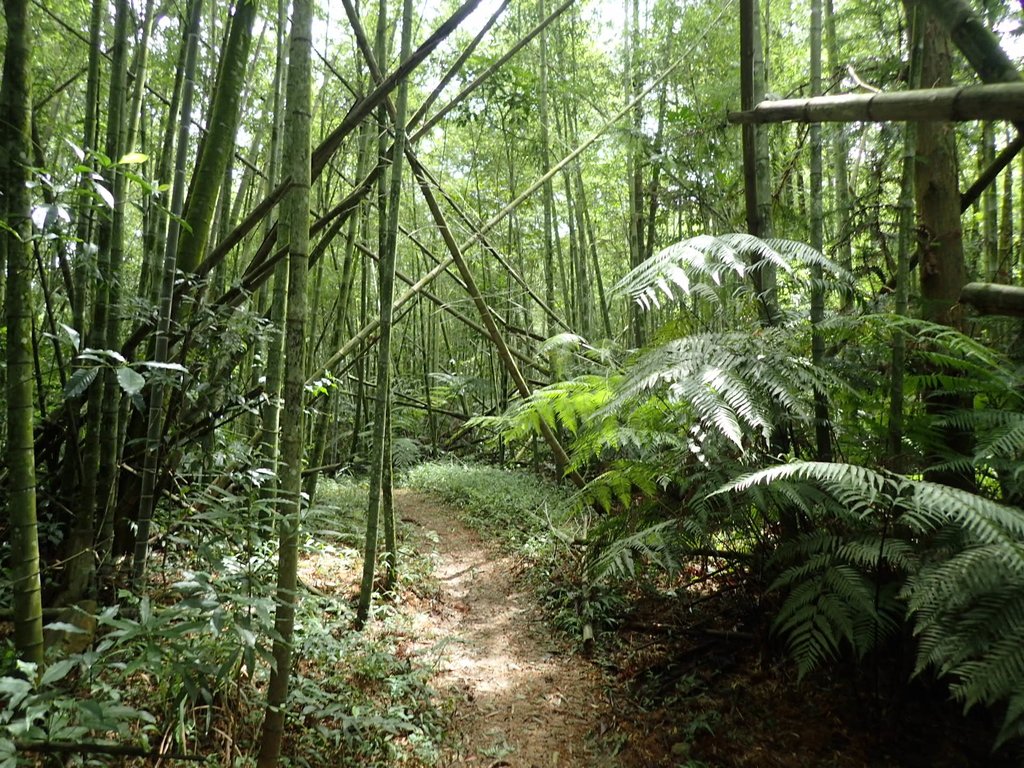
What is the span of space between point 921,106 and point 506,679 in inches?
121

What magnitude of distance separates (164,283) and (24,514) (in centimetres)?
125

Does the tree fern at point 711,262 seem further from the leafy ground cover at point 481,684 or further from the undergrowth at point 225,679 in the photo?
the undergrowth at point 225,679

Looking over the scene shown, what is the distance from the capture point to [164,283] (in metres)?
2.60

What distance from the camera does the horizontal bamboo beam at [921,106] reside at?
1.06m

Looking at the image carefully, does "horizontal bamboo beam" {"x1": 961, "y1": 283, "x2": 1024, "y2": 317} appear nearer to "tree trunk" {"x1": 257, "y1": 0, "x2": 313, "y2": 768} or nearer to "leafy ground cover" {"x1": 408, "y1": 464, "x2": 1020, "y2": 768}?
"leafy ground cover" {"x1": 408, "y1": 464, "x2": 1020, "y2": 768}

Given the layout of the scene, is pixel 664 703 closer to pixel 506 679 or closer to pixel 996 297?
pixel 506 679

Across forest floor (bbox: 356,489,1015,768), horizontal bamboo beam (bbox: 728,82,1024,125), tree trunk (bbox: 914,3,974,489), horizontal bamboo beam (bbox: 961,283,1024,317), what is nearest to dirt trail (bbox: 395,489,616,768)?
forest floor (bbox: 356,489,1015,768)

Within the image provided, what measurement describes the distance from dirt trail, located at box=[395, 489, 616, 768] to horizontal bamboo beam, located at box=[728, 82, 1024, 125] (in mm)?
2481

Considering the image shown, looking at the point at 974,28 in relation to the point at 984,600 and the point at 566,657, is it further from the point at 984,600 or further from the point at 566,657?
the point at 566,657

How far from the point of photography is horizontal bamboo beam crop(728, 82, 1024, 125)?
1.06 meters

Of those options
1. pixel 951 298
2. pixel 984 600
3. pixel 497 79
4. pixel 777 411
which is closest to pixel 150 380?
pixel 777 411

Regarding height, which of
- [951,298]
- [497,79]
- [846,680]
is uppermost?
[497,79]

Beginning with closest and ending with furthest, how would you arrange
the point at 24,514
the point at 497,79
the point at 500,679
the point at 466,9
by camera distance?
the point at 24,514
the point at 466,9
the point at 500,679
the point at 497,79

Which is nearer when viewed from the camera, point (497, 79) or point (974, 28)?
point (974, 28)
